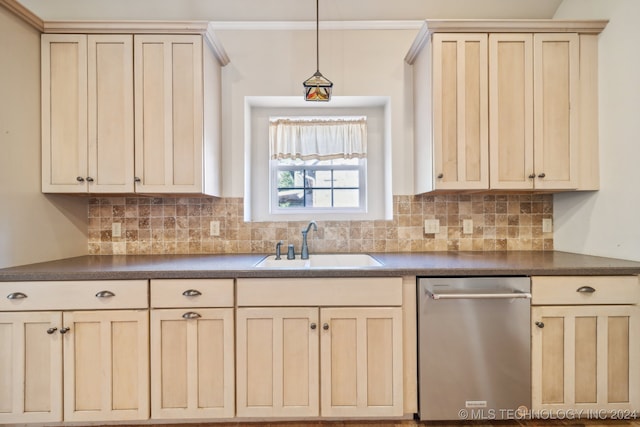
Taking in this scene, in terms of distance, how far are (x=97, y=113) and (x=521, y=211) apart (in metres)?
2.92

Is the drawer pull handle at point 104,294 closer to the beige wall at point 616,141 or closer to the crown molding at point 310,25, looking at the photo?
the crown molding at point 310,25

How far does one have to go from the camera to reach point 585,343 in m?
1.77

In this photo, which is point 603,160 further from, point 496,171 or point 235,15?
point 235,15

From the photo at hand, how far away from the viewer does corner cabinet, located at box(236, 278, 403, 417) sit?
175cm

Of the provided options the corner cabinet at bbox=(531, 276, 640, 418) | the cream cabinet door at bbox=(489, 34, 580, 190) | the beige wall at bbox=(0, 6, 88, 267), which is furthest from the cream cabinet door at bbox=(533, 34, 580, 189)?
the beige wall at bbox=(0, 6, 88, 267)

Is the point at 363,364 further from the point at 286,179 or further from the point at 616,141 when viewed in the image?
the point at 616,141

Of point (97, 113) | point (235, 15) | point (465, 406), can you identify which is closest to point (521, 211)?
point (465, 406)

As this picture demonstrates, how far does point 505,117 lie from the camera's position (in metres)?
2.09

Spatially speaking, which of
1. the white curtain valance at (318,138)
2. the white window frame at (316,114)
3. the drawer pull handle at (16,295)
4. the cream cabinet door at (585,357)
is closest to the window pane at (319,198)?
the white window frame at (316,114)

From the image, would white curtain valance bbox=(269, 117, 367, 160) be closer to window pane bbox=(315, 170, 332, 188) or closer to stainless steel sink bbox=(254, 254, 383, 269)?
window pane bbox=(315, 170, 332, 188)

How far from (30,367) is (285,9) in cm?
264

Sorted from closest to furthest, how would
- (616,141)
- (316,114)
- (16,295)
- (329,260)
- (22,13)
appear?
(16,295), (22,13), (616,141), (329,260), (316,114)

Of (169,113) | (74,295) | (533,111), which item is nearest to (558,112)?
(533,111)

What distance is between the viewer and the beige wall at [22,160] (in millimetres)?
1814
